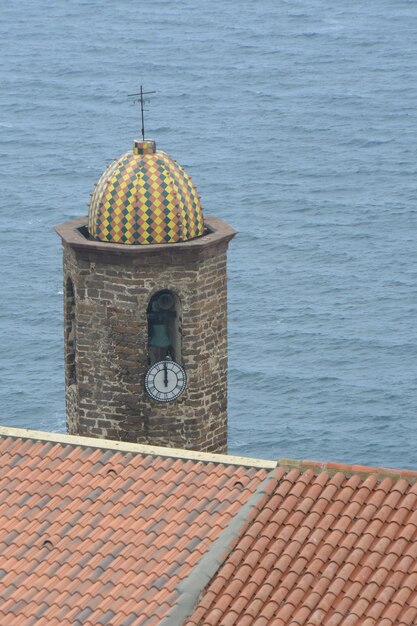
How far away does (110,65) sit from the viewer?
18288 cm

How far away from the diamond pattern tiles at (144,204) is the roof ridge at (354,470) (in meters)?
8.50

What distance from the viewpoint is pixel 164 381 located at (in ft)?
130

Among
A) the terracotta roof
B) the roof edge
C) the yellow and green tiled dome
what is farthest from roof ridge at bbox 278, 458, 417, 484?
the yellow and green tiled dome

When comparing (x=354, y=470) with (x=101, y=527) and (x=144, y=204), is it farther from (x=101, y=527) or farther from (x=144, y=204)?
(x=144, y=204)

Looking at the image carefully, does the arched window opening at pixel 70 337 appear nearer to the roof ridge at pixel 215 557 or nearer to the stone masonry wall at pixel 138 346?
the stone masonry wall at pixel 138 346

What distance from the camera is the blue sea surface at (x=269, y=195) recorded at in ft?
316

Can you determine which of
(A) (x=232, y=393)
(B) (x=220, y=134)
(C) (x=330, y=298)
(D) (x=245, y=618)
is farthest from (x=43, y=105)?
(D) (x=245, y=618)

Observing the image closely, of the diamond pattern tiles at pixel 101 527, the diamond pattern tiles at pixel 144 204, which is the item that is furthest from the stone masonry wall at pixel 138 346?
the diamond pattern tiles at pixel 101 527

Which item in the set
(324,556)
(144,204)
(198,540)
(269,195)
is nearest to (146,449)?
(198,540)

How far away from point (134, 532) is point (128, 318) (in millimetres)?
7888

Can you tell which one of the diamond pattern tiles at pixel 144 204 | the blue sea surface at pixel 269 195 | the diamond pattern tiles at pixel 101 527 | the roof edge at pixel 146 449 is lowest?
the blue sea surface at pixel 269 195

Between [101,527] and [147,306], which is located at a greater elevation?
[147,306]

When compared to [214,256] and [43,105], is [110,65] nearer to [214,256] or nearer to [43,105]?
[43,105]

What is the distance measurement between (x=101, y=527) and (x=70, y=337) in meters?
8.98
